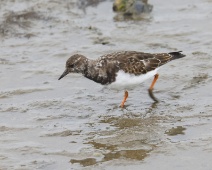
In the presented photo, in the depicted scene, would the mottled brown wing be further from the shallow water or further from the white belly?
the shallow water

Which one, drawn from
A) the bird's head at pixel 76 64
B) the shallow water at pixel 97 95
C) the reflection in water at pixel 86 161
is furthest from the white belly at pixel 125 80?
the reflection in water at pixel 86 161

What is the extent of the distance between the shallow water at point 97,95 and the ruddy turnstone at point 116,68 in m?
0.44

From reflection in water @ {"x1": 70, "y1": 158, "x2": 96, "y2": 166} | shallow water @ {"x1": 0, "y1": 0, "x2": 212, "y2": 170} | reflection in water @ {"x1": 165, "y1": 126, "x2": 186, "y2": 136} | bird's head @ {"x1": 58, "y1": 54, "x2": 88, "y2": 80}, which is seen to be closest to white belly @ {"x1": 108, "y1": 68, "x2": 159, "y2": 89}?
shallow water @ {"x1": 0, "y1": 0, "x2": 212, "y2": 170}

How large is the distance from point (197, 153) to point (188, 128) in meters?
0.80

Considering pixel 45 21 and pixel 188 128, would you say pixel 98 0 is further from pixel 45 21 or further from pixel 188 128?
pixel 188 128

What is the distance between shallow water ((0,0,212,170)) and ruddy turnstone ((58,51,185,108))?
17.4 inches

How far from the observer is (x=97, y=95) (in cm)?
942

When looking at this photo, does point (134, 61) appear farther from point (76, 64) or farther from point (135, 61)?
point (76, 64)

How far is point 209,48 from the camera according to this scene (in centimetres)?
1088

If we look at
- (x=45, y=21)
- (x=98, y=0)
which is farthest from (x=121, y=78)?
(x=98, y=0)

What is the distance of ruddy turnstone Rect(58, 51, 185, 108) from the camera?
28.6 feet

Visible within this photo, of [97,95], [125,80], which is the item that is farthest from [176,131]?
[97,95]

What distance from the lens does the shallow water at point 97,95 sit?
7.29 meters

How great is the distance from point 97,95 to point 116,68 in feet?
2.75
